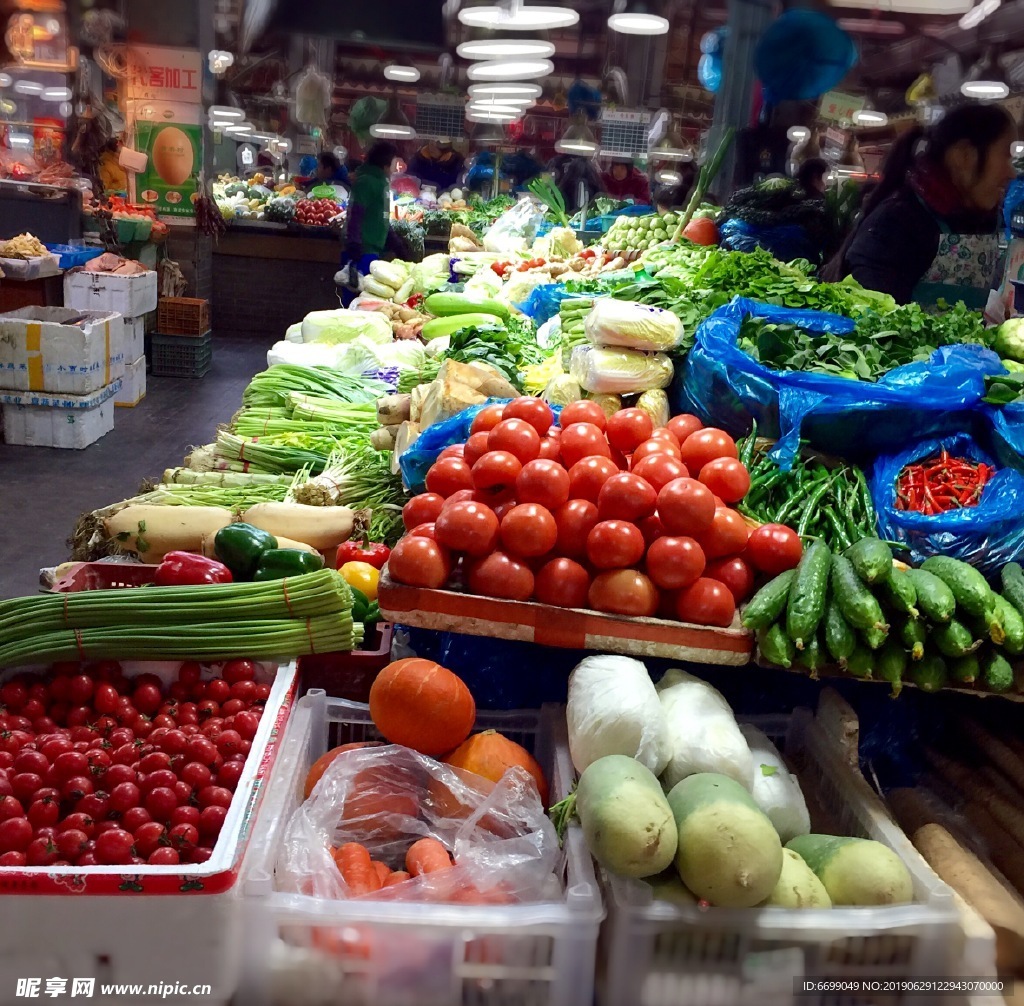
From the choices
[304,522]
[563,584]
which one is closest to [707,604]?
[563,584]

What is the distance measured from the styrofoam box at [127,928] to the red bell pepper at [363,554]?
169cm

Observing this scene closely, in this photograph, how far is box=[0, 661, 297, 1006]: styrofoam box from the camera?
1.70m

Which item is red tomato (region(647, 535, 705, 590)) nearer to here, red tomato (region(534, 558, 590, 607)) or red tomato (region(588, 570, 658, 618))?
red tomato (region(588, 570, 658, 618))

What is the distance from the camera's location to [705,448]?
8.17ft

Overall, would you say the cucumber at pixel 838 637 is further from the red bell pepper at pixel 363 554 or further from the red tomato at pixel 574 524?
the red bell pepper at pixel 363 554

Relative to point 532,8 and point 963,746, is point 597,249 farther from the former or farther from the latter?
point 963,746

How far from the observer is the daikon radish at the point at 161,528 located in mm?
3465

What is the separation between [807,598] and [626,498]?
480 millimetres

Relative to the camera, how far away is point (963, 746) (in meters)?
2.67

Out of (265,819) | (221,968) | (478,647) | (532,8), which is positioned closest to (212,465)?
(478,647)

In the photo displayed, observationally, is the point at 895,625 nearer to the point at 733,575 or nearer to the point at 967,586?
the point at 967,586

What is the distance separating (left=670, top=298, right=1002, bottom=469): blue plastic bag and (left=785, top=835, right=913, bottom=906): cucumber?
3.66ft

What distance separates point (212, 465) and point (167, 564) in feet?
5.11

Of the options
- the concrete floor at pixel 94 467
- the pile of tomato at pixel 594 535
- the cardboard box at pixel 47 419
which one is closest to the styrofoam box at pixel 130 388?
the concrete floor at pixel 94 467
